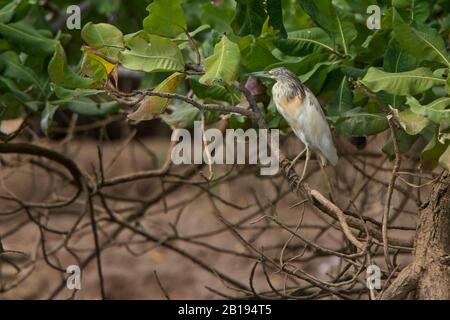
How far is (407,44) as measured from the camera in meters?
2.52

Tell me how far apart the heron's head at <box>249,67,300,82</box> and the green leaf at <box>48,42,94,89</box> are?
1.86ft

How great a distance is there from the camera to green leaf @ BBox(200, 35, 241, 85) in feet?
8.19

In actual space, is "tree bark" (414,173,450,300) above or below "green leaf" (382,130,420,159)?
below

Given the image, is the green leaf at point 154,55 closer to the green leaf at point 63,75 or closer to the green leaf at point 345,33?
the green leaf at point 63,75

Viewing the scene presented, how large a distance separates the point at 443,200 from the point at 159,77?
1.65 meters

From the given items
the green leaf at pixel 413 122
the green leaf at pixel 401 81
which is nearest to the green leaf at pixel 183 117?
the green leaf at pixel 401 81

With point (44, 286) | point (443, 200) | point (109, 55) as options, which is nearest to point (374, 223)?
point (443, 200)

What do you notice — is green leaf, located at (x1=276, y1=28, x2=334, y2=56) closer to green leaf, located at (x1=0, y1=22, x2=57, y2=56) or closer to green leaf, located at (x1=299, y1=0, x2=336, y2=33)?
green leaf, located at (x1=299, y1=0, x2=336, y2=33)

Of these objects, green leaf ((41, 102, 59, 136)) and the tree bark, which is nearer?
the tree bark

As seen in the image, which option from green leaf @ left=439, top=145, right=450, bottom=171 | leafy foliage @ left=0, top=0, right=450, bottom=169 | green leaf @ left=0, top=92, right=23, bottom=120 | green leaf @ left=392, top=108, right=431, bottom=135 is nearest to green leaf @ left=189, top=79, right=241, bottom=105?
leafy foliage @ left=0, top=0, right=450, bottom=169

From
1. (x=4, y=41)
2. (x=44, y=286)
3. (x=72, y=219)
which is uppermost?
(x=4, y=41)

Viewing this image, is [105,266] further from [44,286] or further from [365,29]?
[365,29]

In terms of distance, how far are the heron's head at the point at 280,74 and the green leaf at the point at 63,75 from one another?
0.57 meters

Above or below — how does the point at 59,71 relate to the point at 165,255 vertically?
above
